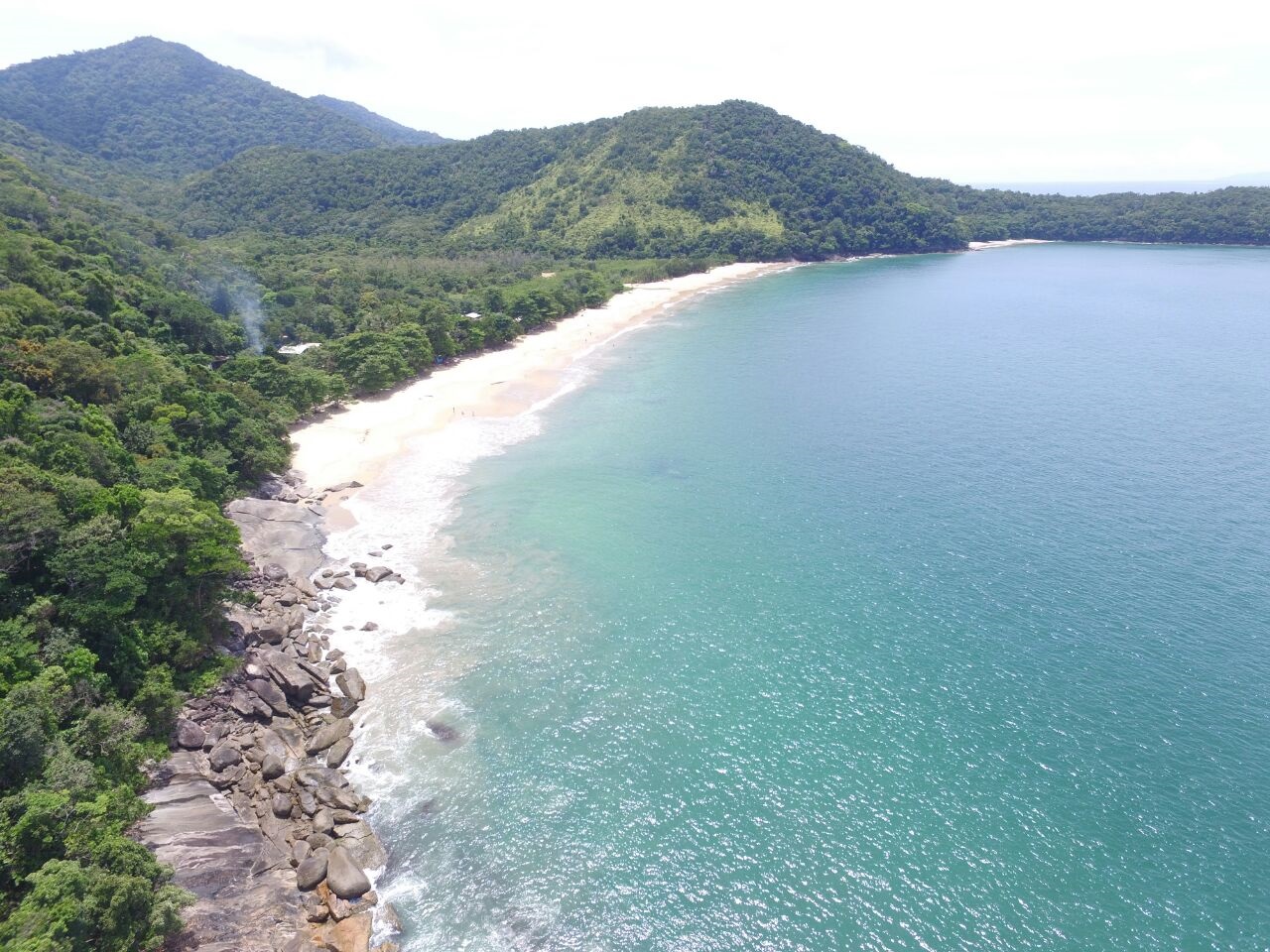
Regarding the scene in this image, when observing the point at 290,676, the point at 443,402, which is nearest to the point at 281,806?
the point at 290,676

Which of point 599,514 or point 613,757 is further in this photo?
point 599,514

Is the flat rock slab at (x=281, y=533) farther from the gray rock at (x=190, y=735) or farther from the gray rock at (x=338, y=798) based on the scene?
the gray rock at (x=338, y=798)

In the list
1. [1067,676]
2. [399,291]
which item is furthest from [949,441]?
[399,291]

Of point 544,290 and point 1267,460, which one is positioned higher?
point 544,290

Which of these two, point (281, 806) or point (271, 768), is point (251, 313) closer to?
point (271, 768)

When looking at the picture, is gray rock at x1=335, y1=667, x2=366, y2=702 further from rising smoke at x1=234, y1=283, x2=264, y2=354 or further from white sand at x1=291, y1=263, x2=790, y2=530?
rising smoke at x1=234, y1=283, x2=264, y2=354

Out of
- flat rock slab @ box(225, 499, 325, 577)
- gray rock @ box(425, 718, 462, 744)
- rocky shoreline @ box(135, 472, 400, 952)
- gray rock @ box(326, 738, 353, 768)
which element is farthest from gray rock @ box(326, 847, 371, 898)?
flat rock slab @ box(225, 499, 325, 577)

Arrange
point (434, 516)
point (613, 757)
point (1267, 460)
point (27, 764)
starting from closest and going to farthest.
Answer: point (27, 764) < point (613, 757) < point (434, 516) < point (1267, 460)

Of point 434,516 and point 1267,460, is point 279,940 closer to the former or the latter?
point 434,516
